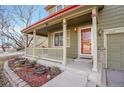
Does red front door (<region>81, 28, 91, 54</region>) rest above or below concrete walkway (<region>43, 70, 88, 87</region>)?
above

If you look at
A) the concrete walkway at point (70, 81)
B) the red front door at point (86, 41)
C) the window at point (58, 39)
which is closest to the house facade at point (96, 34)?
the red front door at point (86, 41)

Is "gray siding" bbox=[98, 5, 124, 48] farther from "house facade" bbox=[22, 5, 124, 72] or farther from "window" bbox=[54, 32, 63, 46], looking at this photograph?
"window" bbox=[54, 32, 63, 46]

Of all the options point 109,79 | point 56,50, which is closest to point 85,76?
point 109,79

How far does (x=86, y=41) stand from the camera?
6.96m

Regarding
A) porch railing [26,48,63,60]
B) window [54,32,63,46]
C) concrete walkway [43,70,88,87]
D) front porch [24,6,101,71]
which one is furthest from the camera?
window [54,32,63,46]

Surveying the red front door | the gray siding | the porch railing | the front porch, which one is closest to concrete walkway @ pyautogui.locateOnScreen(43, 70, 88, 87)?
the front porch

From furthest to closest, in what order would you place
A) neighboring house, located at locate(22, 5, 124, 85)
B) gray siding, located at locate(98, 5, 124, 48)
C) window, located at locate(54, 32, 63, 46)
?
window, located at locate(54, 32, 63, 46) → gray siding, located at locate(98, 5, 124, 48) → neighboring house, located at locate(22, 5, 124, 85)

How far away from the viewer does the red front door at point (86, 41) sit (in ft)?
22.5

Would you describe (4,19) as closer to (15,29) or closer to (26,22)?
(15,29)

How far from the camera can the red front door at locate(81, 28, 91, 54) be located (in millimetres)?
6848

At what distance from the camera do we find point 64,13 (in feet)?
16.5

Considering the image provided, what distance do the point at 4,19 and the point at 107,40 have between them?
676 inches

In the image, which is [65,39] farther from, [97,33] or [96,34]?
[97,33]

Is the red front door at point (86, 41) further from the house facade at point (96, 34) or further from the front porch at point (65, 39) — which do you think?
the front porch at point (65, 39)
